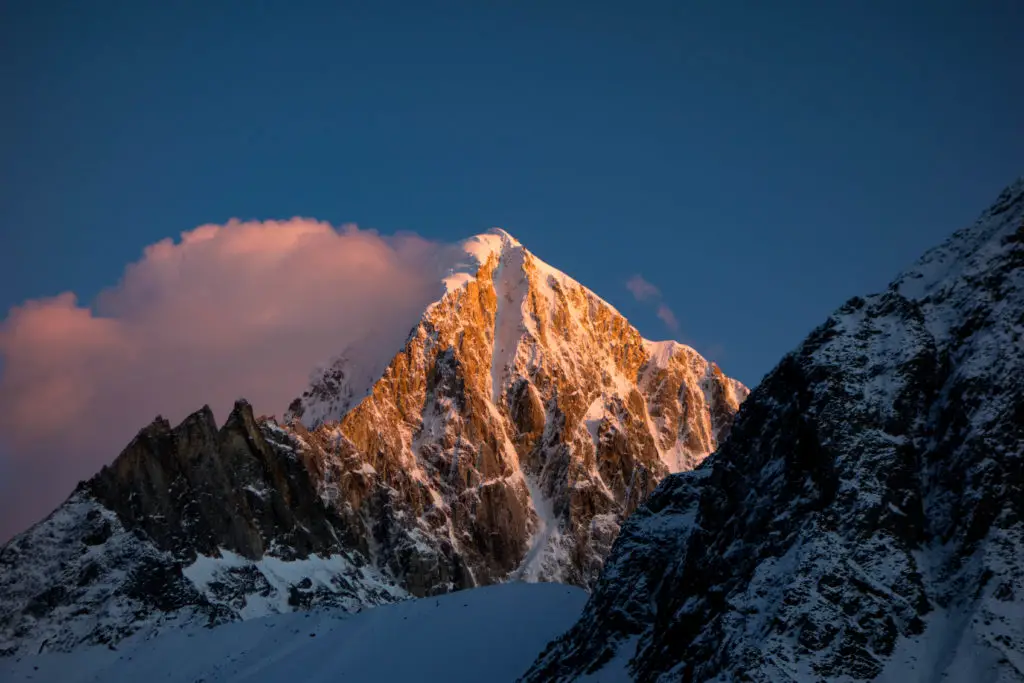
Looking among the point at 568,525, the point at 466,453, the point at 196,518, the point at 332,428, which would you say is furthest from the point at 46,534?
the point at 568,525

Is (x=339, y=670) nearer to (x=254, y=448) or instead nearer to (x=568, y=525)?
(x=254, y=448)

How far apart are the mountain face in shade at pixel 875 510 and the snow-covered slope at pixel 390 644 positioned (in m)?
15.8

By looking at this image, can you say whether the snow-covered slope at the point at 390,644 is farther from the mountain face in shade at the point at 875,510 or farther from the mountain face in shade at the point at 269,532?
the mountain face in shade at the point at 269,532

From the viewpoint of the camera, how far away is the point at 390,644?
96.4 m

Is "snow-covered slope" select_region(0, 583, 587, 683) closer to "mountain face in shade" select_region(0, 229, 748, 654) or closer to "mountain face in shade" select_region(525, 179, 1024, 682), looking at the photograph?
"mountain face in shade" select_region(525, 179, 1024, 682)

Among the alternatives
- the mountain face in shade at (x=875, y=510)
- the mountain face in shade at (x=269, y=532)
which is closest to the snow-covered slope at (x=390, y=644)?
the mountain face in shade at (x=875, y=510)

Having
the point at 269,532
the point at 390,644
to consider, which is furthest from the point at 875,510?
the point at 269,532

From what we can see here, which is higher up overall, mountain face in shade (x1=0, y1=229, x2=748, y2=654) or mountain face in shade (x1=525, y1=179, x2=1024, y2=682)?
mountain face in shade (x1=0, y1=229, x2=748, y2=654)

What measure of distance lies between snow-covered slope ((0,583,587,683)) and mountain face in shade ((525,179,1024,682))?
51.8ft

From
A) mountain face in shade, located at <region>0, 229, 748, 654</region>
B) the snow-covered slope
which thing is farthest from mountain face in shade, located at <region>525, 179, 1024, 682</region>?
mountain face in shade, located at <region>0, 229, 748, 654</region>

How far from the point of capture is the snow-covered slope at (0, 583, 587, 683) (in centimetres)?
9088

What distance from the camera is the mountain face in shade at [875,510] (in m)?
56.6

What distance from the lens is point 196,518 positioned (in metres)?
160

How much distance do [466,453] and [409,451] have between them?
29.2 feet
